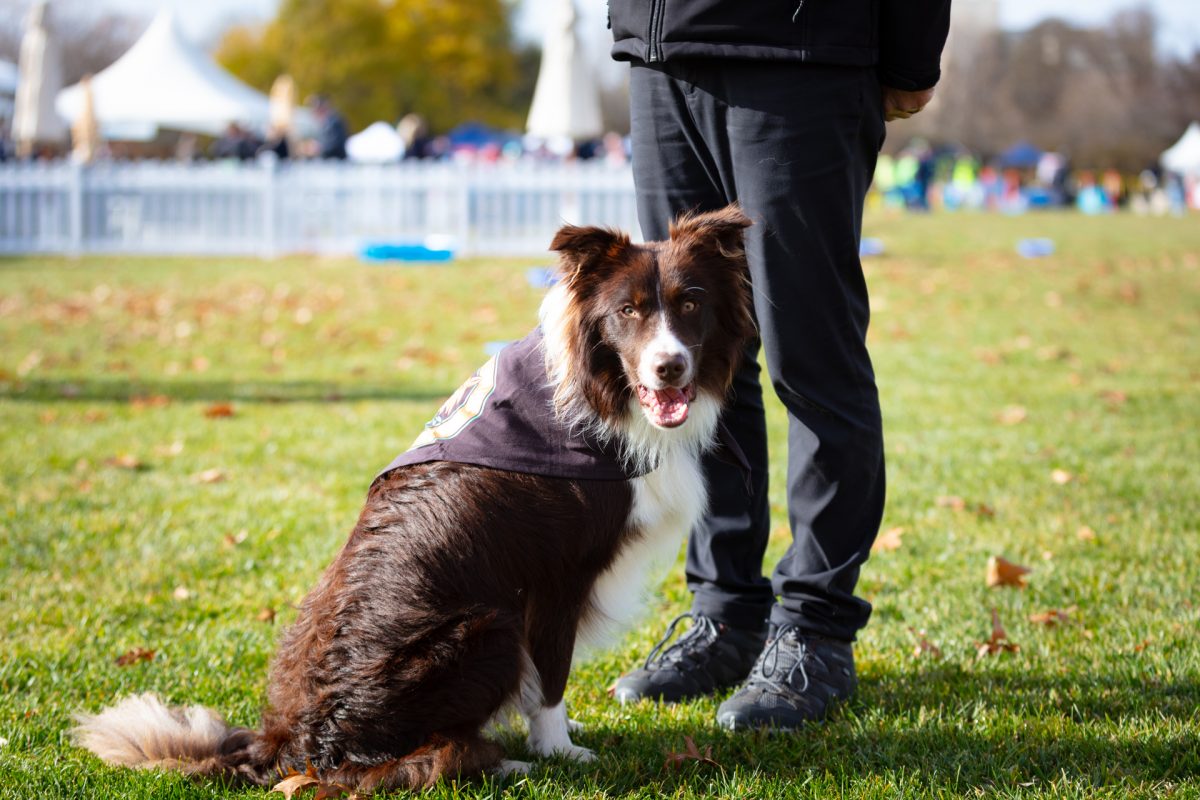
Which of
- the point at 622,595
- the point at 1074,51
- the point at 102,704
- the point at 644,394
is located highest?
the point at 1074,51

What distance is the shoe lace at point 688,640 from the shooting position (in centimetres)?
354

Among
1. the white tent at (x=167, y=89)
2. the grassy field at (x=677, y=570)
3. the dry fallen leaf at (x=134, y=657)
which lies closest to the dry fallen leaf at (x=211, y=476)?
the grassy field at (x=677, y=570)

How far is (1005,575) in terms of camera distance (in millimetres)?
4332

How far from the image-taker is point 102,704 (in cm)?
332

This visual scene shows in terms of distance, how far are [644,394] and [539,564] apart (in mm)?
553

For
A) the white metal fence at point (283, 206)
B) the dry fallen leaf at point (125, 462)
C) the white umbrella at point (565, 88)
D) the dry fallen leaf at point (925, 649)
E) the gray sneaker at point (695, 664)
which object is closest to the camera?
the gray sneaker at point (695, 664)

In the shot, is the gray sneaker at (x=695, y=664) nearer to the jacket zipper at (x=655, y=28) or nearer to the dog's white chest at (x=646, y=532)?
the dog's white chest at (x=646, y=532)

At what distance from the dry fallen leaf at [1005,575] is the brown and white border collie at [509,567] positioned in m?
1.83

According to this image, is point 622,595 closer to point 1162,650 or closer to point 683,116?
point 683,116

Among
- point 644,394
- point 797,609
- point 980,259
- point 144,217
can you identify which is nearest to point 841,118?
point 644,394

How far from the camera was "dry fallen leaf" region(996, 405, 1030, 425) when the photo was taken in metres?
7.28

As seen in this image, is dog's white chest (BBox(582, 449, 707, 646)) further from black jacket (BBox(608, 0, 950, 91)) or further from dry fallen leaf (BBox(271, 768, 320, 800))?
black jacket (BBox(608, 0, 950, 91))

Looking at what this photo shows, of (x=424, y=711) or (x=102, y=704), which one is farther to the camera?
(x=102, y=704)

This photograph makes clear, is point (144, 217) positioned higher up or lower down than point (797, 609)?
higher up
